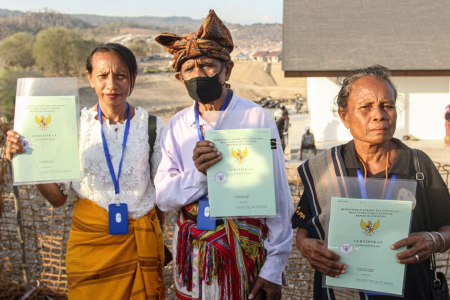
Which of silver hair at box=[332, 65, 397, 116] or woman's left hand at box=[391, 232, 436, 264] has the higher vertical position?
silver hair at box=[332, 65, 397, 116]

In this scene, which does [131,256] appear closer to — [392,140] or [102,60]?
[102,60]

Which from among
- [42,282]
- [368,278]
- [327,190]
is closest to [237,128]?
[327,190]

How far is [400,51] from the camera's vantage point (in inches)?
634

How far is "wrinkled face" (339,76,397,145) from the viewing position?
1.90 m

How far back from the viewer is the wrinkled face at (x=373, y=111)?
190cm

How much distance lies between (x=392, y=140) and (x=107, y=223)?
→ 5.96 feet

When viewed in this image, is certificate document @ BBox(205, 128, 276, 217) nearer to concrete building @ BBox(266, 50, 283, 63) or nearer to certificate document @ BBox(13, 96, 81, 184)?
certificate document @ BBox(13, 96, 81, 184)

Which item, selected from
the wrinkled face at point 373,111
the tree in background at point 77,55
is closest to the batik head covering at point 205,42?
the wrinkled face at point 373,111

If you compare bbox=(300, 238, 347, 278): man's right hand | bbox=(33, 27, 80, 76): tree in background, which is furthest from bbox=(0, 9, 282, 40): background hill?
bbox=(300, 238, 347, 278): man's right hand

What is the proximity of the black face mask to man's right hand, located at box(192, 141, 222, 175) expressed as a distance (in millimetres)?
346

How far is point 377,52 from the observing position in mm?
16234

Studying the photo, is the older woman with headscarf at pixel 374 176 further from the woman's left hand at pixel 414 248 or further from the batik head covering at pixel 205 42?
the batik head covering at pixel 205 42

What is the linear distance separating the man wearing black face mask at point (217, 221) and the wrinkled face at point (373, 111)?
45cm

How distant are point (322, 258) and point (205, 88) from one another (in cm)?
112
